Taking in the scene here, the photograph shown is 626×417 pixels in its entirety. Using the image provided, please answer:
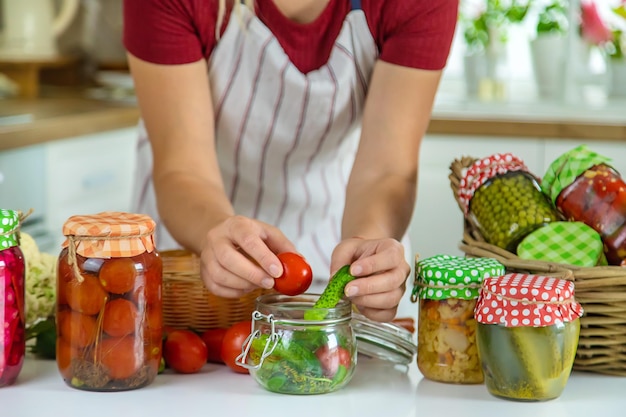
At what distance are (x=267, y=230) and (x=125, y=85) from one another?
95.2 inches

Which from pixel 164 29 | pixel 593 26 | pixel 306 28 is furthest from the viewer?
pixel 593 26

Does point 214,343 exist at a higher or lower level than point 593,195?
lower

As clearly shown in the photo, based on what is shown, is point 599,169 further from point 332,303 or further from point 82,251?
point 82,251

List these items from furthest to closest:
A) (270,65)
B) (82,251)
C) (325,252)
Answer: (325,252)
(270,65)
(82,251)

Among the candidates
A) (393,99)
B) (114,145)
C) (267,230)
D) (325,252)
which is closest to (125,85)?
(114,145)

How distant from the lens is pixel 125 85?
3.31m

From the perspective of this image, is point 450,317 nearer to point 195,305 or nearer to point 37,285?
point 195,305

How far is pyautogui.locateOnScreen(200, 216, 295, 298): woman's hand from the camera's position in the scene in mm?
961

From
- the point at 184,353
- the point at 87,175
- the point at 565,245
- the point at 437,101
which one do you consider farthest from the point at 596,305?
the point at 437,101

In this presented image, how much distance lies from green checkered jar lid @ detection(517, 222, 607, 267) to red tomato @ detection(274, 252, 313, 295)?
0.24 meters

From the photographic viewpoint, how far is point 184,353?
101 centimetres

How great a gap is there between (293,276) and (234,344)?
110 millimetres

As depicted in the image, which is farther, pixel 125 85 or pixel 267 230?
pixel 125 85

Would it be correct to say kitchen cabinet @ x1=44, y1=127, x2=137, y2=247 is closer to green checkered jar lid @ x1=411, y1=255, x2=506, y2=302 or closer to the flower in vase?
the flower in vase
